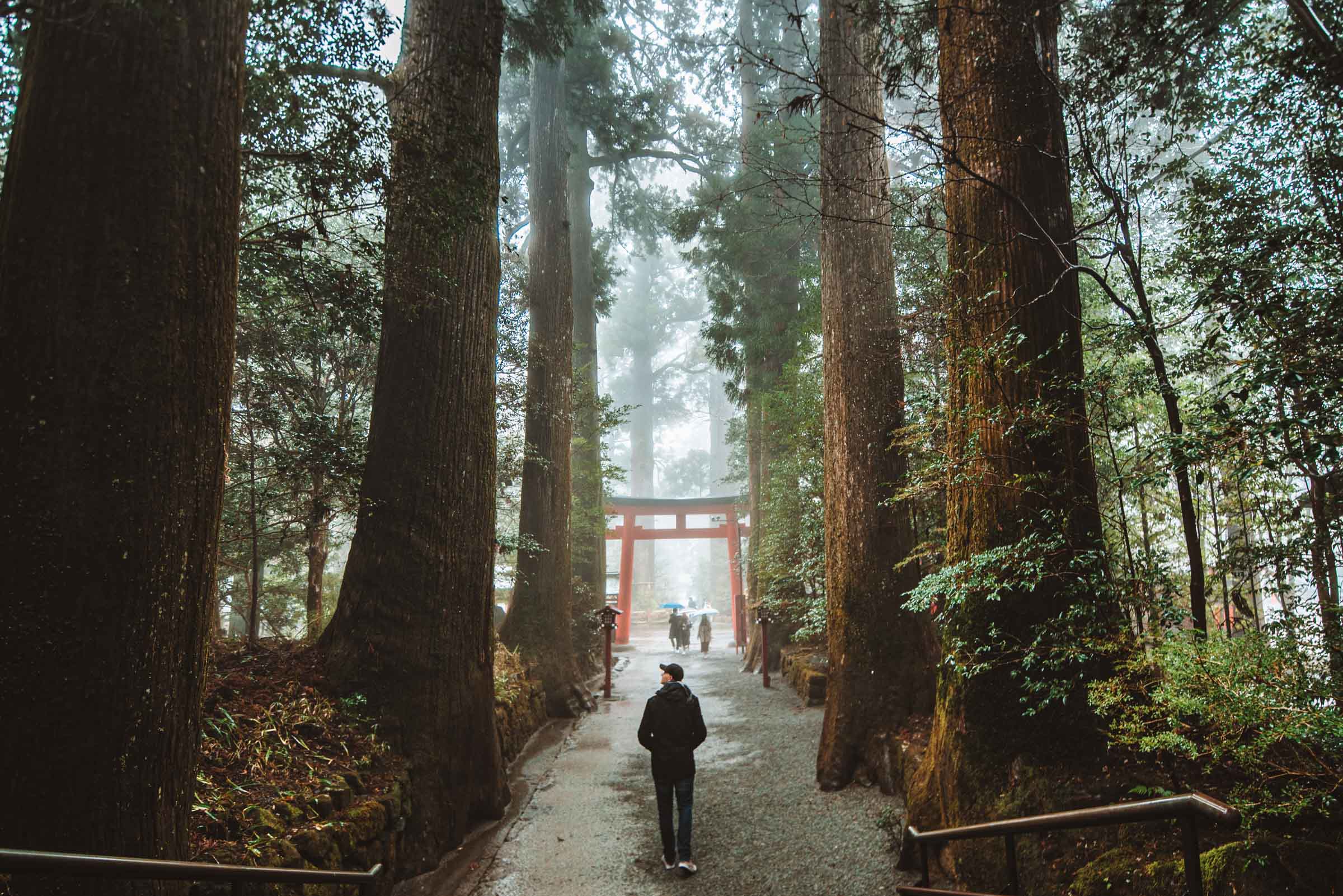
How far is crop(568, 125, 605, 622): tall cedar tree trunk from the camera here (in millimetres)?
13750

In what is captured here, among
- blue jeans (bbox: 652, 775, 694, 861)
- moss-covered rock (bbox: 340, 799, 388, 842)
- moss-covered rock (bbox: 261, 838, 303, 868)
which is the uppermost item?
moss-covered rock (bbox: 261, 838, 303, 868)

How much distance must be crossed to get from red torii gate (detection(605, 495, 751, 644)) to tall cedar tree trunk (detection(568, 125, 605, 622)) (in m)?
5.75

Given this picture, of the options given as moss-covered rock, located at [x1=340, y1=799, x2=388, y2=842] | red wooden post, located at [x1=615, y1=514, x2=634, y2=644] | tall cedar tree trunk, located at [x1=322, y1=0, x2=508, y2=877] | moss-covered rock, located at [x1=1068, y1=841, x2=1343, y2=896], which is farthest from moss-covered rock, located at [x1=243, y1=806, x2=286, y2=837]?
red wooden post, located at [x1=615, y1=514, x2=634, y2=644]

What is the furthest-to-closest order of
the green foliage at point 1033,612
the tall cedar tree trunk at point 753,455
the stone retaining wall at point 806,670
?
the tall cedar tree trunk at point 753,455 < the stone retaining wall at point 806,670 < the green foliage at point 1033,612

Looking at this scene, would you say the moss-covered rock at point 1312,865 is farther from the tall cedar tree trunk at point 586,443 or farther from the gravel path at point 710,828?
the tall cedar tree trunk at point 586,443

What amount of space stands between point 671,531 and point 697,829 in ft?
57.3

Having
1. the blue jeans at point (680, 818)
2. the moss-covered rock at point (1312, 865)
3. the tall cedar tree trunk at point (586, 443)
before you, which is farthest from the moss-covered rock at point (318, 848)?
the tall cedar tree trunk at point (586, 443)

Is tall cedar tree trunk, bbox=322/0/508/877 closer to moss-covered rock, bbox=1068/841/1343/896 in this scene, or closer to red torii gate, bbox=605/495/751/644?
moss-covered rock, bbox=1068/841/1343/896

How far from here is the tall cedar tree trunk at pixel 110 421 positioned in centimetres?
196

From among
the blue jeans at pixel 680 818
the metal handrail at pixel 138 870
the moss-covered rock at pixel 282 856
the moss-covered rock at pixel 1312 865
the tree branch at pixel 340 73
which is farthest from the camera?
the blue jeans at pixel 680 818

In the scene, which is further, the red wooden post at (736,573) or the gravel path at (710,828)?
the red wooden post at (736,573)

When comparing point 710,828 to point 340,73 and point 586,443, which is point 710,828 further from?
point 586,443

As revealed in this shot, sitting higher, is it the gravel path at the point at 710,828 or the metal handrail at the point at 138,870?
the metal handrail at the point at 138,870

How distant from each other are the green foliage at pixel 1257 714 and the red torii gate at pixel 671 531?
16.9 meters
